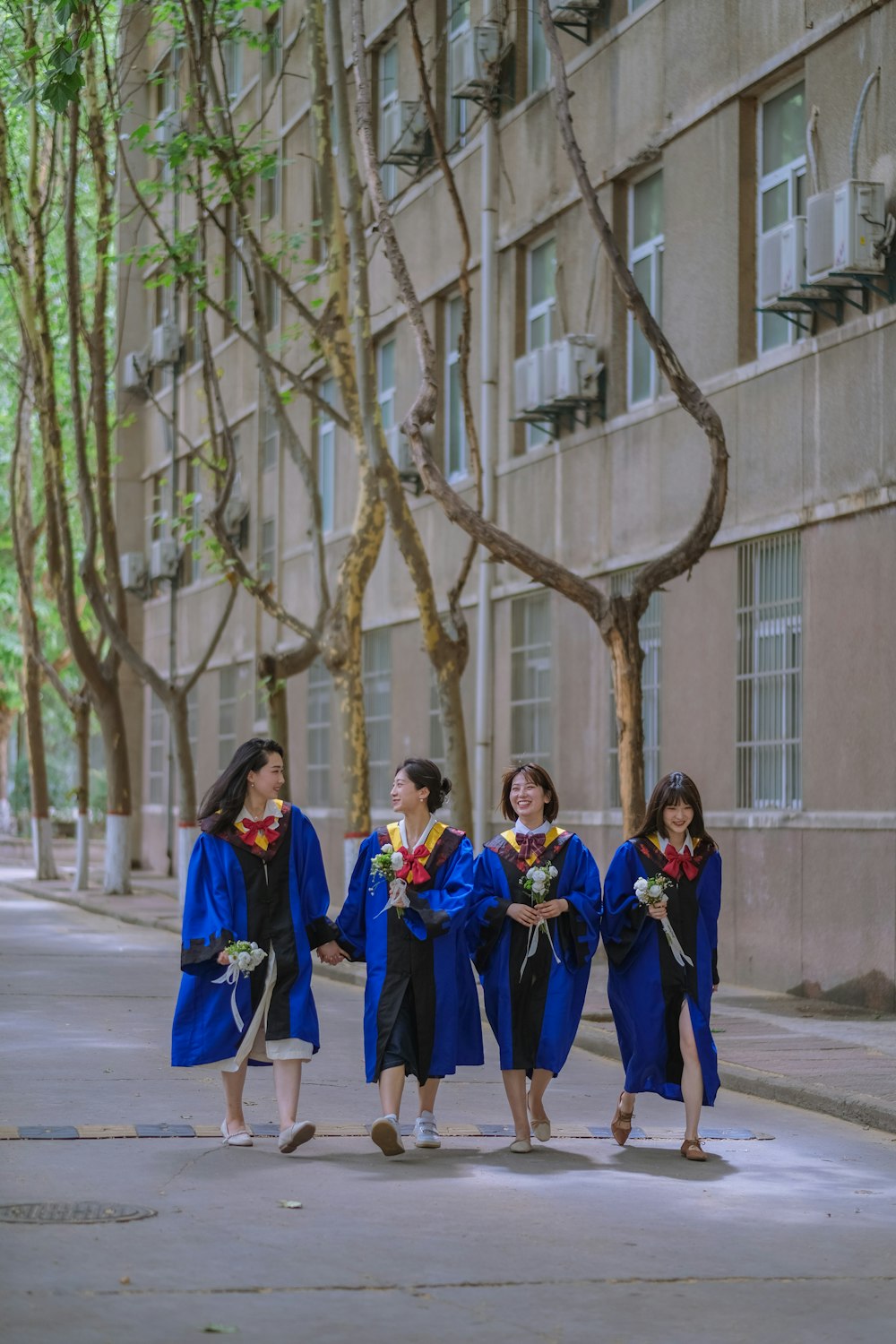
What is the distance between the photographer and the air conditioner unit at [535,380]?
857 inches

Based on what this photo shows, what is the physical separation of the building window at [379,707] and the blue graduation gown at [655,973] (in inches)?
702

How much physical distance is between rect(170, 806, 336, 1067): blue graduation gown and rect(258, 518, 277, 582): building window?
76.4 feet

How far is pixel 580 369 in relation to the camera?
840 inches

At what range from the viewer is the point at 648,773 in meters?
20.6

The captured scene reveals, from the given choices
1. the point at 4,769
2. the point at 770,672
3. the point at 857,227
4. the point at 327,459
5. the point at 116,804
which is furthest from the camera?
the point at 4,769

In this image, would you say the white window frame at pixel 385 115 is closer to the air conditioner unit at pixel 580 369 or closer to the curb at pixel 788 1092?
the air conditioner unit at pixel 580 369

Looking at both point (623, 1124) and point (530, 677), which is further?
point (530, 677)

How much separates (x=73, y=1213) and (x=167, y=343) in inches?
1216

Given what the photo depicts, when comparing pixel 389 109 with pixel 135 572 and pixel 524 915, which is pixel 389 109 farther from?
pixel 524 915

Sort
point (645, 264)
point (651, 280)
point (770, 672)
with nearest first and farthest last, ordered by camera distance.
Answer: point (770, 672) → point (651, 280) → point (645, 264)

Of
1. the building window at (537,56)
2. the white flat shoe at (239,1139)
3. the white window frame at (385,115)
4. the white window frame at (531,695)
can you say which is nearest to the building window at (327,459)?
the white window frame at (385,115)

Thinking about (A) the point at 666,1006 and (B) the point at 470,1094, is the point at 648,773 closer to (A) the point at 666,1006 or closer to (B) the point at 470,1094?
(B) the point at 470,1094

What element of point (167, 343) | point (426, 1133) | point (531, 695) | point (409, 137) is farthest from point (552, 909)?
point (167, 343)

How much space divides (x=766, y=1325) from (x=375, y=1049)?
11.4 feet
